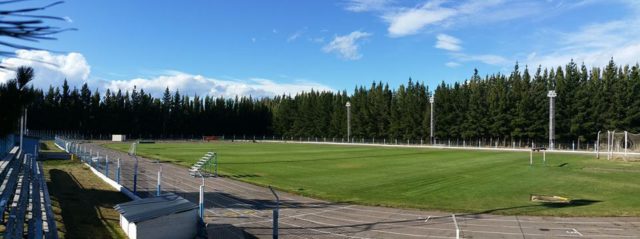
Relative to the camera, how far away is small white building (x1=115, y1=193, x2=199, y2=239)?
13164 mm

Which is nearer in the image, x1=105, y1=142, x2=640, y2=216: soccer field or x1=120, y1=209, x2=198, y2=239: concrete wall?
x1=120, y1=209, x2=198, y2=239: concrete wall

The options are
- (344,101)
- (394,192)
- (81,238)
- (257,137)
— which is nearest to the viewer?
(81,238)

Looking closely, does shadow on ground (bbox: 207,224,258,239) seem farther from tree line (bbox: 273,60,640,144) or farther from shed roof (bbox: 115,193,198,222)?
tree line (bbox: 273,60,640,144)

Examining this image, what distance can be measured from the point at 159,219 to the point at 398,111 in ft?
321

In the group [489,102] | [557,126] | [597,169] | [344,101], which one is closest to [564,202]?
[597,169]

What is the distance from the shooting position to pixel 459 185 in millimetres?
28531

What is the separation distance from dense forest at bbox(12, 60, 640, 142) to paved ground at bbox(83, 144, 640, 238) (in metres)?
69.5

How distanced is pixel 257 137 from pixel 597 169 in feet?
364

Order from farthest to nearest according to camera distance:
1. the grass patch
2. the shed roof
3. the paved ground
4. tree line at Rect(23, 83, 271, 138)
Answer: tree line at Rect(23, 83, 271, 138) → the paved ground → the grass patch → the shed roof

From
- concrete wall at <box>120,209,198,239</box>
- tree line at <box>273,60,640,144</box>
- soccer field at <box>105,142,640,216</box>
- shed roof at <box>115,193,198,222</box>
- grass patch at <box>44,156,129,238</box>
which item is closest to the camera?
concrete wall at <box>120,209,198,239</box>

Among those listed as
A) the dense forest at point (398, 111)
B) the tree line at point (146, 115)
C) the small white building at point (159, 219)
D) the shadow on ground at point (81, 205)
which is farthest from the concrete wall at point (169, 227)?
the tree line at point (146, 115)

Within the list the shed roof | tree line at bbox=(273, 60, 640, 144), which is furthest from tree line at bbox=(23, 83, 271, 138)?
the shed roof

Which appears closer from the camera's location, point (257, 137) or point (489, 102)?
point (489, 102)

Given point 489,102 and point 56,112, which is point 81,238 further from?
point 56,112
